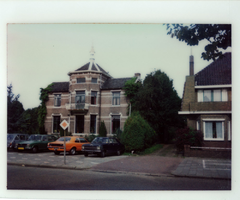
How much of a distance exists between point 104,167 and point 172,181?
3893 millimetres

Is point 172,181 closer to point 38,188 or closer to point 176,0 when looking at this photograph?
point 38,188

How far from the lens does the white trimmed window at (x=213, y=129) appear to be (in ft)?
54.6

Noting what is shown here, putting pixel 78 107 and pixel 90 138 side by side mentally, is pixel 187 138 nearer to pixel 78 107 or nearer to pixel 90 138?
pixel 90 138

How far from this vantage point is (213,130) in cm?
1708

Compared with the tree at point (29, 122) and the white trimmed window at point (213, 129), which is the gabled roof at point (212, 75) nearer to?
the white trimmed window at point (213, 129)

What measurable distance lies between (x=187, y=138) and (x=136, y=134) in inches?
141

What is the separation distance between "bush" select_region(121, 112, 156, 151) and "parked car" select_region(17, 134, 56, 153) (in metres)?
6.26

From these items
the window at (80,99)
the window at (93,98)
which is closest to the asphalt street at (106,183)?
the window at (80,99)

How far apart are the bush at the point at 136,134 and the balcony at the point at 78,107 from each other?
498 centimetres

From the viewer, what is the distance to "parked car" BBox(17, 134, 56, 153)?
1659 centimetres

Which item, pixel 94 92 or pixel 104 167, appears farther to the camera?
pixel 94 92

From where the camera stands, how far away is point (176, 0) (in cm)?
871
